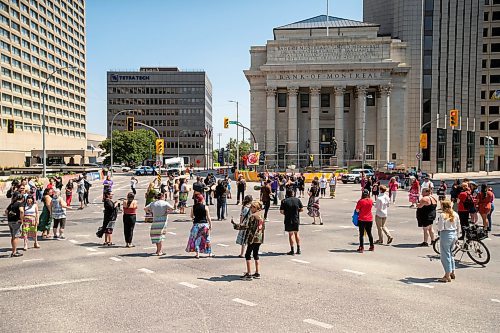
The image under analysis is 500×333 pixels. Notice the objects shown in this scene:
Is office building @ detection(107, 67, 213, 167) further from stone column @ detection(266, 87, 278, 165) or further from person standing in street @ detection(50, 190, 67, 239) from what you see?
person standing in street @ detection(50, 190, 67, 239)

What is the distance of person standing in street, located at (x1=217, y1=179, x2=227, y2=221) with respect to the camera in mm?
20750

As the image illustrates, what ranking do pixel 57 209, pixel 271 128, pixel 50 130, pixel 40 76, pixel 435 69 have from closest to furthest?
1. pixel 57 209
2. pixel 435 69
3. pixel 271 128
4. pixel 40 76
5. pixel 50 130

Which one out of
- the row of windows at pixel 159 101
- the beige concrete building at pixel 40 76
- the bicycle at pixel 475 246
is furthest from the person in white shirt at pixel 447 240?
the row of windows at pixel 159 101

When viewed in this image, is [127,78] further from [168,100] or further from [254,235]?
[254,235]

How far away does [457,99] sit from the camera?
8038cm

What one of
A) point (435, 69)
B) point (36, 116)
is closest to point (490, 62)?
point (435, 69)

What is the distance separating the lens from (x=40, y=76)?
94.7 meters

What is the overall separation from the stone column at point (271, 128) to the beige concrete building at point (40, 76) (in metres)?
31.6

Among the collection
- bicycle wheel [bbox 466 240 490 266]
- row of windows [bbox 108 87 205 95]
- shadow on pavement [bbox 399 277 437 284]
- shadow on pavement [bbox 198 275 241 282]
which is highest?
row of windows [bbox 108 87 205 95]

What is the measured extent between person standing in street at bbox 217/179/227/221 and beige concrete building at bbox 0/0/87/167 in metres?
53.1

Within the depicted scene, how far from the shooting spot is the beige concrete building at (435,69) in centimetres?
7550

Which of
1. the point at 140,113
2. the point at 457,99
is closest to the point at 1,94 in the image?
the point at 140,113

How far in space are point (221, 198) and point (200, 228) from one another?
840cm

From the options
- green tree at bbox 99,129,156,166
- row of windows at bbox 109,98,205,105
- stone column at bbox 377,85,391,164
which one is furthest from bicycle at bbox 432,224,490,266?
row of windows at bbox 109,98,205,105
